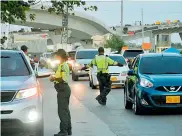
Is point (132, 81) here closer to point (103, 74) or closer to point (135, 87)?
point (135, 87)

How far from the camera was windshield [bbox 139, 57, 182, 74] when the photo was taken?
15312mm

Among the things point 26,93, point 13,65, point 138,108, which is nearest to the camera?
point 26,93

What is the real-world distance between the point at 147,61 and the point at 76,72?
17.3 metres

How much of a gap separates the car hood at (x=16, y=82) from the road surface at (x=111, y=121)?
1803 mm

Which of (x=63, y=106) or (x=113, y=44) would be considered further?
(x=113, y=44)

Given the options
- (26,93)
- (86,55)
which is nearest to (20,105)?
(26,93)

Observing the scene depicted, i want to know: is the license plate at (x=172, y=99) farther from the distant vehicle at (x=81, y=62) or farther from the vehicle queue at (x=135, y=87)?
the distant vehicle at (x=81, y=62)

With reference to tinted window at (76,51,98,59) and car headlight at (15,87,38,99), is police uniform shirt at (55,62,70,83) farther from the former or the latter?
tinted window at (76,51,98,59)

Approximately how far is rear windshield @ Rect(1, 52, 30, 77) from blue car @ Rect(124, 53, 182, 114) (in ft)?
14.1

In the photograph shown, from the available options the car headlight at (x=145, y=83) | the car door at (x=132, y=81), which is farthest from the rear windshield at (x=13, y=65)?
the car door at (x=132, y=81)

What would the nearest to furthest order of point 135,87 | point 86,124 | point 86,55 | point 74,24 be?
point 86,124
point 135,87
point 86,55
point 74,24

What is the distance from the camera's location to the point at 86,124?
13.2 metres

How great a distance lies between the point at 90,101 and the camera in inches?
754

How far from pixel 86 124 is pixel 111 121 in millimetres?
749
